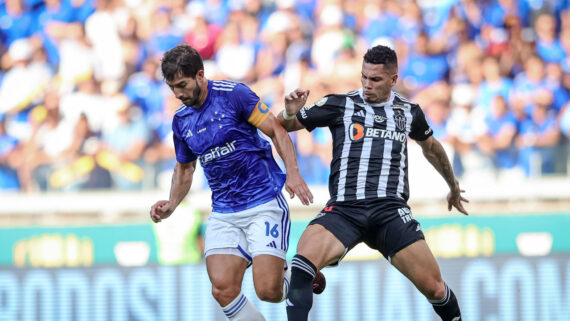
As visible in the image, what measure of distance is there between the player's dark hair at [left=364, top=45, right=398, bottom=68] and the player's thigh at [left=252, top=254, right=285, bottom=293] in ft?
4.99

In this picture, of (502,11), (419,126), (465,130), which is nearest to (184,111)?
(419,126)

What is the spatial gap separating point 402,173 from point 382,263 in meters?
2.79

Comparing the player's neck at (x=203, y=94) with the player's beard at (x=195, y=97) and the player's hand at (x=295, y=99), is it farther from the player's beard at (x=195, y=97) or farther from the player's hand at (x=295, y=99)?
the player's hand at (x=295, y=99)

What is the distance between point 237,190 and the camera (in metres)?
5.91

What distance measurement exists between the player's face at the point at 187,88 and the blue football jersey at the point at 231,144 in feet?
0.64

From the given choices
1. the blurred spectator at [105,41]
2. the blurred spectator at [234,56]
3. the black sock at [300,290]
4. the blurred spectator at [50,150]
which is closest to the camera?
the black sock at [300,290]

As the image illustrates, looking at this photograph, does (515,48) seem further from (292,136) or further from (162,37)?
(162,37)

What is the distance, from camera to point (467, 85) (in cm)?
1049

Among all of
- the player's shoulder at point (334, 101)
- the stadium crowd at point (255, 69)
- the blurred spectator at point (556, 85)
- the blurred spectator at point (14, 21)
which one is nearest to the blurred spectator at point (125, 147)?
the stadium crowd at point (255, 69)

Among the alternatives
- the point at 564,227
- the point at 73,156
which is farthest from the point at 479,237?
the point at 73,156

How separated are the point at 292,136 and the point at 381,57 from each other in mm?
4372

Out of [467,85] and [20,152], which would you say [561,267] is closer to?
[467,85]

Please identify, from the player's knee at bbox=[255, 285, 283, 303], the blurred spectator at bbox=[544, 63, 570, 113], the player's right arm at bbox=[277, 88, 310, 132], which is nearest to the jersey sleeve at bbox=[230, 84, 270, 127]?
the player's right arm at bbox=[277, 88, 310, 132]

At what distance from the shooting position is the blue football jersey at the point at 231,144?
580 cm
